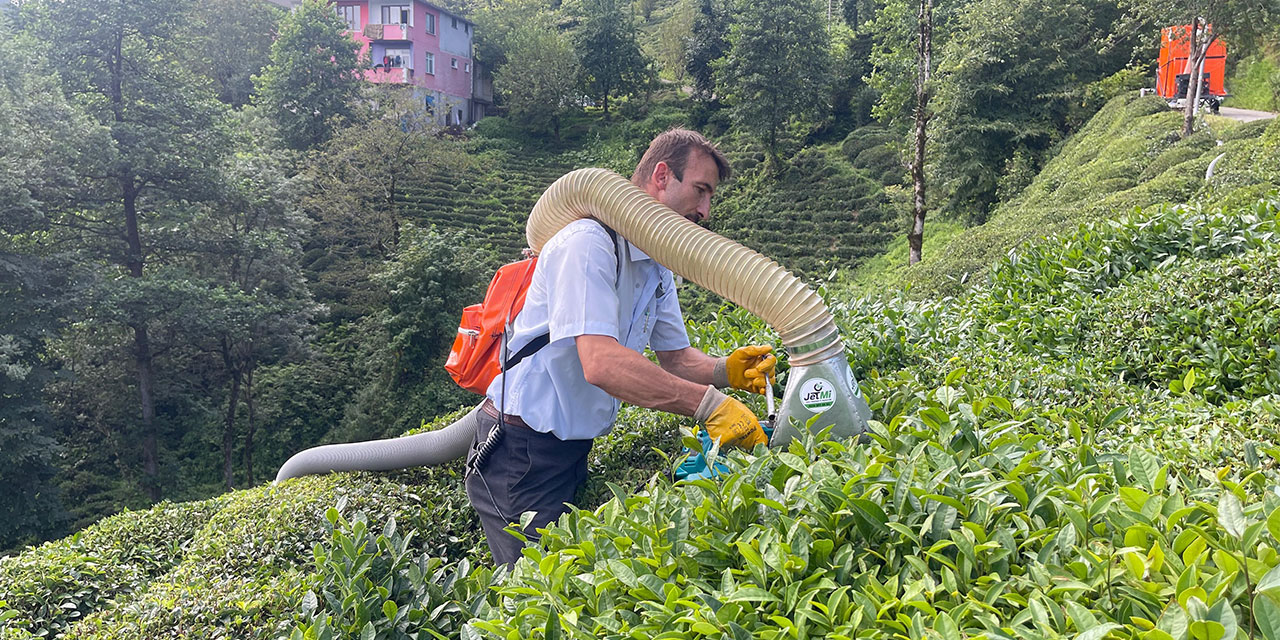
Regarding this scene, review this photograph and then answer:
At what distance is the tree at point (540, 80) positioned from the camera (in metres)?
39.1

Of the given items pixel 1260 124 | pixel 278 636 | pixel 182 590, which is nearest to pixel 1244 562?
pixel 278 636

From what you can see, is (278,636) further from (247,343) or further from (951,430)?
(247,343)

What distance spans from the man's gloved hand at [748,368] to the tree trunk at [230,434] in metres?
17.0

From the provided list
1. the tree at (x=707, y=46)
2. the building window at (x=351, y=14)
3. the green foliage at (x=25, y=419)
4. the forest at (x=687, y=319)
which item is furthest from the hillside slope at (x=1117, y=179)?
the building window at (x=351, y=14)

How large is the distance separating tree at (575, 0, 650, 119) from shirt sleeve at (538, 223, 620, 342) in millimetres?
39032

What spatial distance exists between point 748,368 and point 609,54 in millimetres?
39348

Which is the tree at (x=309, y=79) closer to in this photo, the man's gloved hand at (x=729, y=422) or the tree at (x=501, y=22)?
the tree at (x=501, y=22)

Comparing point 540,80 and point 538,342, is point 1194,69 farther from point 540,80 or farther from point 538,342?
point 540,80

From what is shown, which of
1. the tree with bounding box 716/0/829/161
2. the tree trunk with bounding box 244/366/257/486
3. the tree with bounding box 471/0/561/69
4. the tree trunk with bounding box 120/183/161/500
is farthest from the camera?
the tree with bounding box 471/0/561/69

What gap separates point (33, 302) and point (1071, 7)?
23709mm

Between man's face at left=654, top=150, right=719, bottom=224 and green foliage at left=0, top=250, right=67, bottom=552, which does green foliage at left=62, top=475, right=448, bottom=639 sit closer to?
man's face at left=654, top=150, right=719, bottom=224

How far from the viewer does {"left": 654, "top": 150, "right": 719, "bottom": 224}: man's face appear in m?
2.59

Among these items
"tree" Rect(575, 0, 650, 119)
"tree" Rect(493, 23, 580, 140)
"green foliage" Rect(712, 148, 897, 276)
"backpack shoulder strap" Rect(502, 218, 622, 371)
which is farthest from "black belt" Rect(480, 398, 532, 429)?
"tree" Rect(575, 0, 650, 119)

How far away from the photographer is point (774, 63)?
30359mm
